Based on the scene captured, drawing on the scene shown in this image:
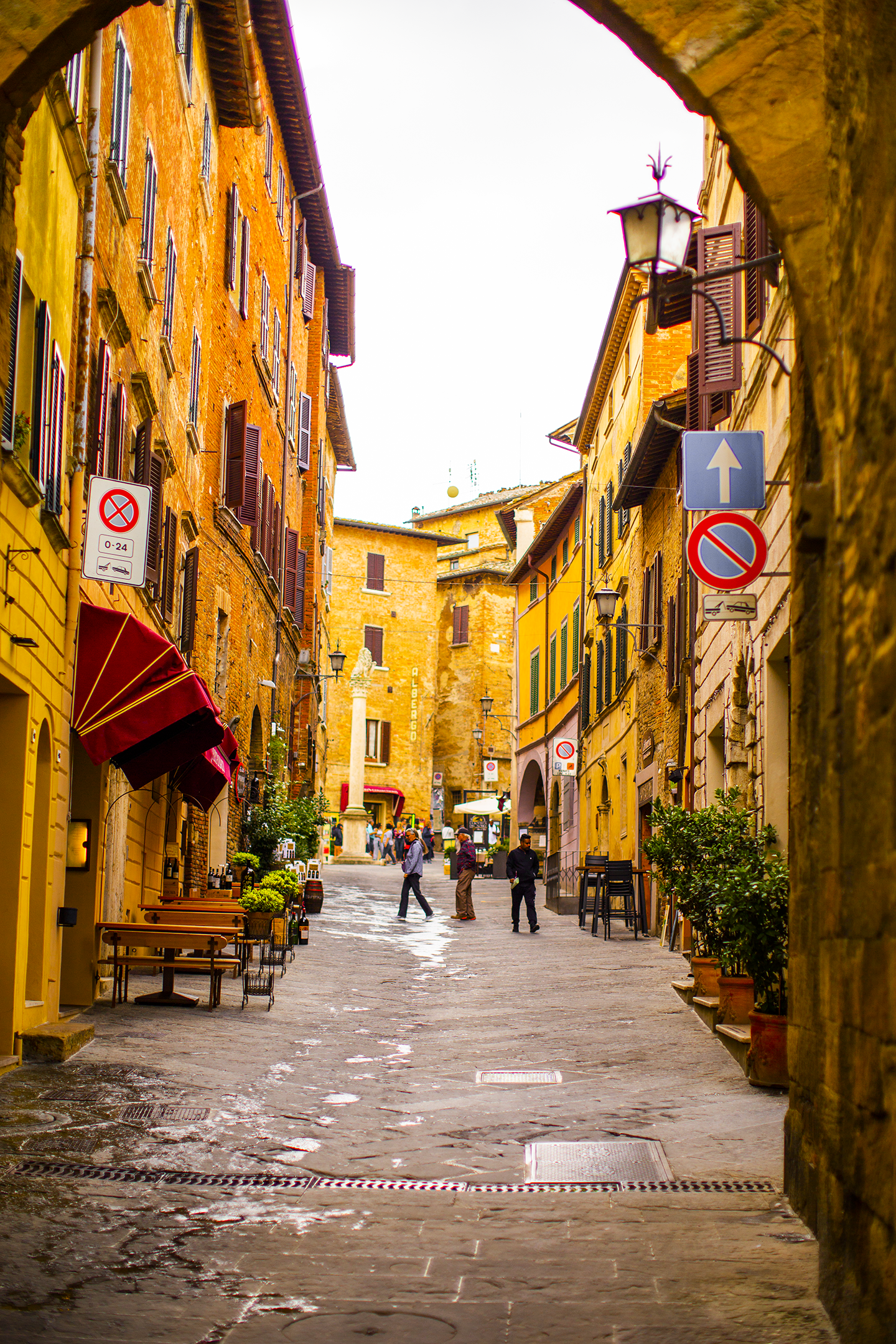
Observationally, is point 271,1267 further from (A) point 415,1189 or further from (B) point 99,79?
(B) point 99,79

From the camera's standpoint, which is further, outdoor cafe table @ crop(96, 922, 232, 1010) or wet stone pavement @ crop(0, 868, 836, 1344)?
outdoor cafe table @ crop(96, 922, 232, 1010)

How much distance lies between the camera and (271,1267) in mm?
4809

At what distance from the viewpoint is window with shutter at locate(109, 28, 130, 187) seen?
12156 millimetres

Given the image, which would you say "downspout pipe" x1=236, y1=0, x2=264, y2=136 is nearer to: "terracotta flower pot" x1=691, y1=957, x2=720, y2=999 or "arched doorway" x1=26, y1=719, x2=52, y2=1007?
"arched doorway" x1=26, y1=719, x2=52, y2=1007

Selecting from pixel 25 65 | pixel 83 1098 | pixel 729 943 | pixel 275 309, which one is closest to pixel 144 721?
pixel 83 1098

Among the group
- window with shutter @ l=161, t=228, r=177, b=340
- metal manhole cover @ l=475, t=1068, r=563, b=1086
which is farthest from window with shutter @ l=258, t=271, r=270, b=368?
metal manhole cover @ l=475, t=1068, r=563, b=1086

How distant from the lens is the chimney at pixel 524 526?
4516 cm

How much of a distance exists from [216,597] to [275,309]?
8.58 m

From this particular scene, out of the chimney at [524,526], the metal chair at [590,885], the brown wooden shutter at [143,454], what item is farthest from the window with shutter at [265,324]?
the chimney at [524,526]

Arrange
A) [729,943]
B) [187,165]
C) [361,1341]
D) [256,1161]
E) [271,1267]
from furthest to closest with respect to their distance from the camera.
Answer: [187,165] → [729,943] → [256,1161] → [271,1267] → [361,1341]

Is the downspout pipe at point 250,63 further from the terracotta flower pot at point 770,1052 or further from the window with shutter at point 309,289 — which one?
the terracotta flower pot at point 770,1052

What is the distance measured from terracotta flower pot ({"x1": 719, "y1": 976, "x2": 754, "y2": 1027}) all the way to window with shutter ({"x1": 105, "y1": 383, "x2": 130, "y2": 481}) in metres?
6.24

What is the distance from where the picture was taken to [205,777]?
1642 centimetres

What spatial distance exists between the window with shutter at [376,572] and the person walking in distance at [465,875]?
34.9 meters
